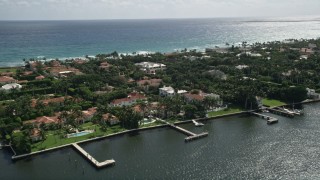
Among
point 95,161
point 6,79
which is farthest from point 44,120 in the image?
point 6,79

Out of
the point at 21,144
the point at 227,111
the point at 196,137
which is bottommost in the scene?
the point at 196,137

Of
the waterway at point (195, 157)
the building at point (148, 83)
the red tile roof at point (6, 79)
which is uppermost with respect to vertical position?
the red tile roof at point (6, 79)

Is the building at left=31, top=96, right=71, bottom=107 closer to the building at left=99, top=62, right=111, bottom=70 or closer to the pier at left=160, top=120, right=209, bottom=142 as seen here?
the pier at left=160, top=120, right=209, bottom=142

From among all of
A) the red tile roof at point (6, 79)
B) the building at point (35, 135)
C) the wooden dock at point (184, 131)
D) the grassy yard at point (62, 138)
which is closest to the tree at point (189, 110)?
the wooden dock at point (184, 131)

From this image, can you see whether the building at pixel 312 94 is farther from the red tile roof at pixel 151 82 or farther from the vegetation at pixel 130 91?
the red tile roof at pixel 151 82

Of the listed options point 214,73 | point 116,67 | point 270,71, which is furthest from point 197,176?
point 116,67

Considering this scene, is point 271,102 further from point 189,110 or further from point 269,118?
point 189,110
